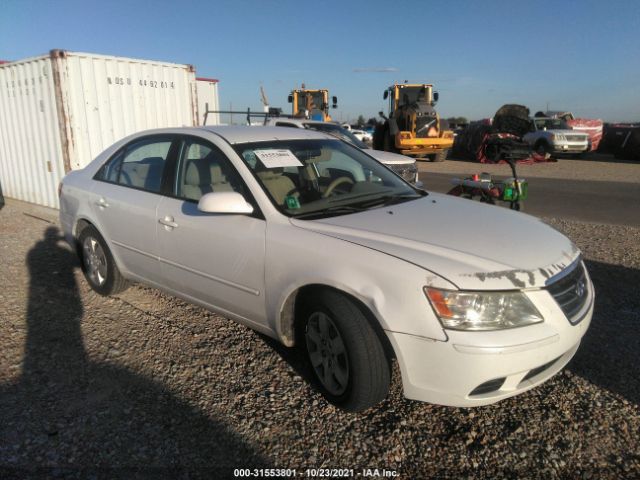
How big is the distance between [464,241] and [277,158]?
1441 millimetres

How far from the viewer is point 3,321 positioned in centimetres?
406

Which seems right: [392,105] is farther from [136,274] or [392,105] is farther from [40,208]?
[136,274]

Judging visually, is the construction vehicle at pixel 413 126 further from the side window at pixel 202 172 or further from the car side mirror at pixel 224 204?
the car side mirror at pixel 224 204

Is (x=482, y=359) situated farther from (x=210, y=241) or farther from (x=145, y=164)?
(x=145, y=164)

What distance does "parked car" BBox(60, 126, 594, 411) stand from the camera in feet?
7.55

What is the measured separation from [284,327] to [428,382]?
965 millimetres

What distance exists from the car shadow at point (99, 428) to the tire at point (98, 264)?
85cm

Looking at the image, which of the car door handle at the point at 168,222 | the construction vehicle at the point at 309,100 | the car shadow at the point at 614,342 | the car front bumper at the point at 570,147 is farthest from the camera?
the construction vehicle at the point at 309,100

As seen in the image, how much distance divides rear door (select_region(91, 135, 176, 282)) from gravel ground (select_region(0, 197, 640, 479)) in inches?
22.3

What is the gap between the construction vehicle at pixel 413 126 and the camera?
18.5 metres

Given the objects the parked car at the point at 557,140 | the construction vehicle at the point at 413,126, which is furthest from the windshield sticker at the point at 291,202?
the parked car at the point at 557,140

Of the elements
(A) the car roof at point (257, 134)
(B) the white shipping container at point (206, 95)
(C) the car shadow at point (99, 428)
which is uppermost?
(B) the white shipping container at point (206, 95)

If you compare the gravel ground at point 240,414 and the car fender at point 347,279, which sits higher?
the car fender at point 347,279

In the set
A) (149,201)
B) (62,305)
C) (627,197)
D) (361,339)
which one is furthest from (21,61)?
(627,197)
